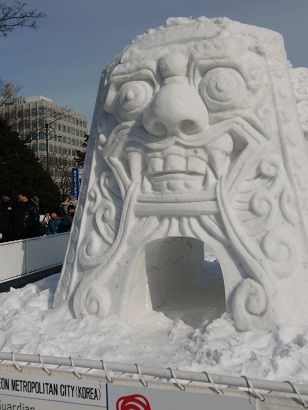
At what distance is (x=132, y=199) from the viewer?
4.54 metres

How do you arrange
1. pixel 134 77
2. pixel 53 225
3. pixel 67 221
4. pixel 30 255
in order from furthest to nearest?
1. pixel 53 225
2. pixel 67 221
3. pixel 30 255
4. pixel 134 77

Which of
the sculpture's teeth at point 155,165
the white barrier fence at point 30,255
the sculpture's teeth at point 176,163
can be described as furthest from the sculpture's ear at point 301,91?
the white barrier fence at point 30,255

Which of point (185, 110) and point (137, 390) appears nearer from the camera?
point (137, 390)

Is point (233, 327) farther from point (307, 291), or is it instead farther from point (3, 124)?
point (3, 124)

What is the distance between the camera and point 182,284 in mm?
5961

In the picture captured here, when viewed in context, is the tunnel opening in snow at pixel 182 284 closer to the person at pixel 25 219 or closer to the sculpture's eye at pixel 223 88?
the sculpture's eye at pixel 223 88

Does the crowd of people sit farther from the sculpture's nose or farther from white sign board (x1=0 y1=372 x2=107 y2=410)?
white sign board (x1=0 y1=372 x2=107 y2=410)

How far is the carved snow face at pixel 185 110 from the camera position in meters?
4.29

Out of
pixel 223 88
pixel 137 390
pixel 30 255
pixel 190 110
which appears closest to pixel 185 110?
pixel 190 110

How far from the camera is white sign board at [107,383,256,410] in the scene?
8.20ft

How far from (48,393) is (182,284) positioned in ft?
10.7

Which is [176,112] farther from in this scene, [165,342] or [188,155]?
[165,342]

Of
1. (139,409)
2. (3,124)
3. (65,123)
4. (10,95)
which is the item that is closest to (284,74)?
(139,409)

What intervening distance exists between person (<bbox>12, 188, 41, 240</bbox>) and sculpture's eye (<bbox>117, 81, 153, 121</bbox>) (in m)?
4.90
